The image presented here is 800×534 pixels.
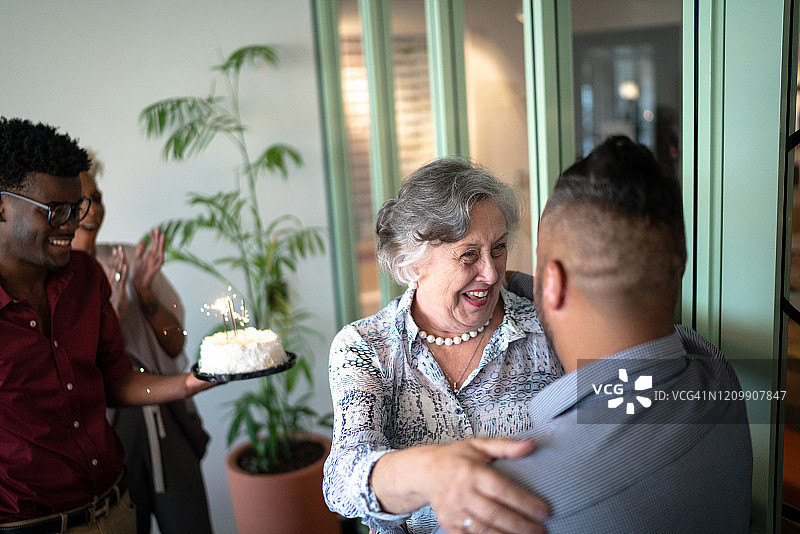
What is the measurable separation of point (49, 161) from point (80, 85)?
6.72 ft

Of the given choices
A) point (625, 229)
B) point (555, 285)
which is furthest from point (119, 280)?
point (625, 229)

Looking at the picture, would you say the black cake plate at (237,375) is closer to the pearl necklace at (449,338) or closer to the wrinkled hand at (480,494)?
the pearl necklace at (449,338)

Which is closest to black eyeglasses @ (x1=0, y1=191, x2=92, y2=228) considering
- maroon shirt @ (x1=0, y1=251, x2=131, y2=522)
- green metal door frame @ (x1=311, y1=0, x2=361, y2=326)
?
maroon shirt @ (x1=0, y1=251, x2=131, y2=522)

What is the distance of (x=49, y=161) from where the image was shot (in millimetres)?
1512

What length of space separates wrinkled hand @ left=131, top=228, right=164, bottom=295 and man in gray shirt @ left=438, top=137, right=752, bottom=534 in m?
1.71

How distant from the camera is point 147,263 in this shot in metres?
2.27

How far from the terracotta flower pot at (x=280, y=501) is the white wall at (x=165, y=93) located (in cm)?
77

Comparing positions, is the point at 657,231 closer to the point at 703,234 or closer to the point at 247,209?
the point at 703,234

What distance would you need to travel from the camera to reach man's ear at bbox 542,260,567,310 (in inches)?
35.4

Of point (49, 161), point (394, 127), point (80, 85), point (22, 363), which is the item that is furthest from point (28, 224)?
point (80, 85)

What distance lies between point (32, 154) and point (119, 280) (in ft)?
2.63

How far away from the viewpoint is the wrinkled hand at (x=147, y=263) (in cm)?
223

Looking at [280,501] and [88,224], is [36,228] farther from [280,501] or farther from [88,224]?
[280,501]

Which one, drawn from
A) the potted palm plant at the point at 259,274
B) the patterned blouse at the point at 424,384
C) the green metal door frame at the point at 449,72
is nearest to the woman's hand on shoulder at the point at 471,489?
the patterned blouse at the point at 424,384
